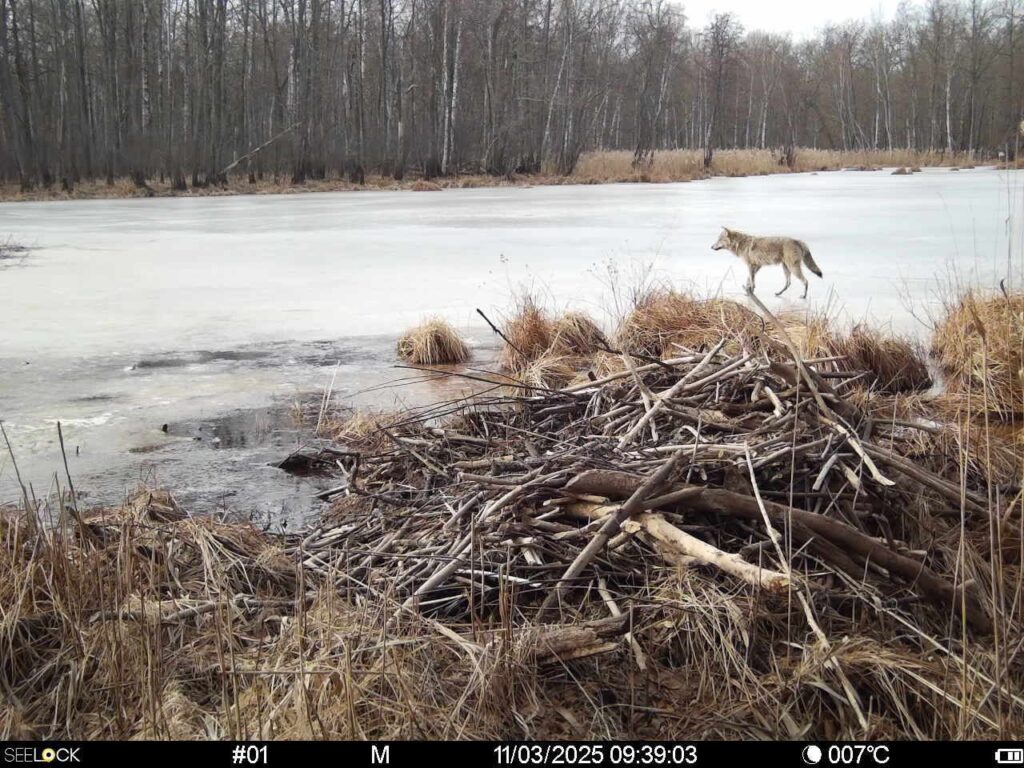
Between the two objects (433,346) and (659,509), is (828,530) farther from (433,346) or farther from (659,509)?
(433,346)

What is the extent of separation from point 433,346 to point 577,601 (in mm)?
4470

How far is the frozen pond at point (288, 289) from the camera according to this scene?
5.45 meters

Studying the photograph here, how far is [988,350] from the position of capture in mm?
6035

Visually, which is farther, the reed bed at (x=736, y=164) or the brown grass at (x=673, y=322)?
the reed bed at (x=736, y=164)

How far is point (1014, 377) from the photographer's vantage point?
5.88m

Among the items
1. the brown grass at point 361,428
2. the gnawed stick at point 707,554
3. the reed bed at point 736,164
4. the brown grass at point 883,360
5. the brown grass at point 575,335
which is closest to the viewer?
the gnawed stick at point 707,554

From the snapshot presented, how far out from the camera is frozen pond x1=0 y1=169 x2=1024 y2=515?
5.45 metres

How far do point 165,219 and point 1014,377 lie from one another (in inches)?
701

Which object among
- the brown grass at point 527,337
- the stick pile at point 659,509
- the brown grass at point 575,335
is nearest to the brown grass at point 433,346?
the brown grass at point 527,337

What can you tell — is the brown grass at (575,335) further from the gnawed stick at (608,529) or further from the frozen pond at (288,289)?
the gnawed stick at (608,529)

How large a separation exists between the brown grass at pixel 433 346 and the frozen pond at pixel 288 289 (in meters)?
0.21

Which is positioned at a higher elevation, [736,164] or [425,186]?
[736,164]

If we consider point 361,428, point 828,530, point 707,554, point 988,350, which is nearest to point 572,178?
point 988,350
